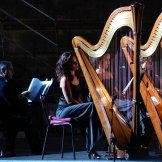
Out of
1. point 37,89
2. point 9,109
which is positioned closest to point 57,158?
point 37,89

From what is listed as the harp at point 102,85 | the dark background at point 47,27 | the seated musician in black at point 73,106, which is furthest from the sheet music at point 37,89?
the dark background at point 47,27

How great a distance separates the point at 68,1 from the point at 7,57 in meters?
1.69

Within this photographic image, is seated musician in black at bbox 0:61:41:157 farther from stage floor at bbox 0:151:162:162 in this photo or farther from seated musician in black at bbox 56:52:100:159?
seated musician in black at bbox 56:52:100:159

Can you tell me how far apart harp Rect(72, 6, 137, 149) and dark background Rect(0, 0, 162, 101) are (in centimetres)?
509

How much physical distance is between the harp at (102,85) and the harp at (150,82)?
0.29 meters

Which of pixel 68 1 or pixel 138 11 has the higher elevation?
pixel 68 1

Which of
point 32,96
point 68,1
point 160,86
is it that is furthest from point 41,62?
point 160,86

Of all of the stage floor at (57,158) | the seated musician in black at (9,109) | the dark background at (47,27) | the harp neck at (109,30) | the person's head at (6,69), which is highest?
the dark background at (47,27)

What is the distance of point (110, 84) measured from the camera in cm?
684

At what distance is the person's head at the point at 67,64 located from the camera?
712 centimetres

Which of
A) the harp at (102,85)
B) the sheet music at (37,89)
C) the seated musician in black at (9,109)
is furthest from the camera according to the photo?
the seated musician in black at (9,109)

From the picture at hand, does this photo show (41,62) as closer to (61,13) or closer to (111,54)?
(61,13)

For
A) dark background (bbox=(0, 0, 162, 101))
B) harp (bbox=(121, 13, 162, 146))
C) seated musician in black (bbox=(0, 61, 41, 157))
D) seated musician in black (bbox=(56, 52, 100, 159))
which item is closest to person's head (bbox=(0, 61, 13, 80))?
seated musician in black (bbox=(0, 61, 41, 157))

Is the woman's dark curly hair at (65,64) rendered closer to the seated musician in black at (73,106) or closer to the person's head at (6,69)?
the seated musician in black at (73,106)
